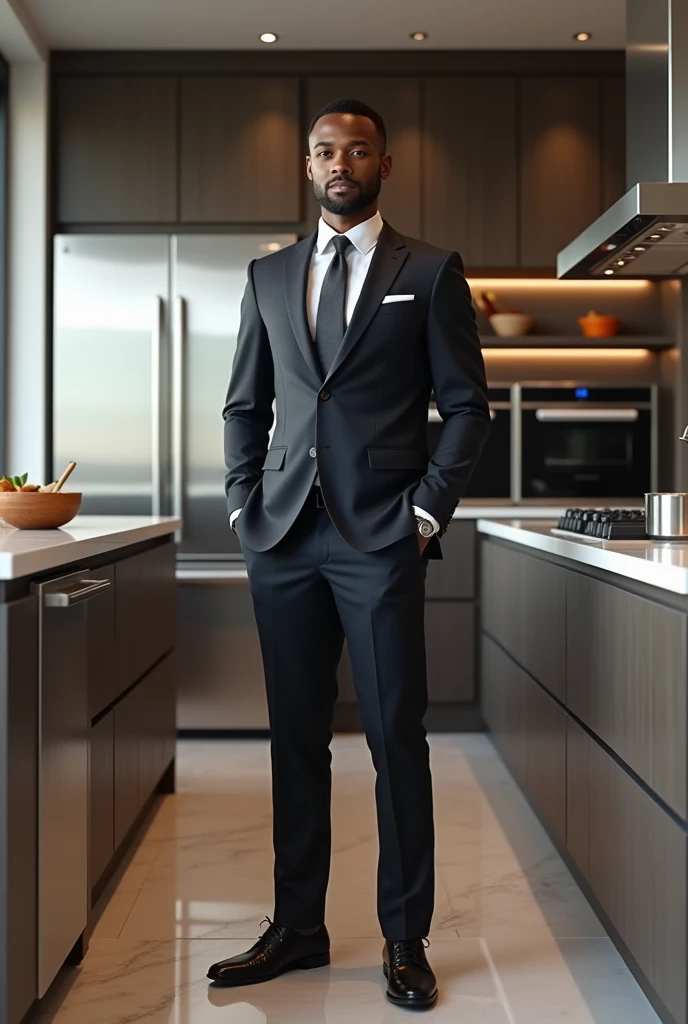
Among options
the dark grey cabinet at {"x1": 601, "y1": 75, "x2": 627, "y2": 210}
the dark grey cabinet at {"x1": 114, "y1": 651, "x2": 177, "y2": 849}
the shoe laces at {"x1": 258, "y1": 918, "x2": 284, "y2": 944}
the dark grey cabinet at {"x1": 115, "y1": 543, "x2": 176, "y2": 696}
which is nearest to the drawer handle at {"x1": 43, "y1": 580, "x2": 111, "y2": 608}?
the dark grey cabinet at {"x1": 115, "y1": 543, "x2": 176, "y2": 696}

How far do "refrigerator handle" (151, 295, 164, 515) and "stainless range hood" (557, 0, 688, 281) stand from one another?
1831 millimetres

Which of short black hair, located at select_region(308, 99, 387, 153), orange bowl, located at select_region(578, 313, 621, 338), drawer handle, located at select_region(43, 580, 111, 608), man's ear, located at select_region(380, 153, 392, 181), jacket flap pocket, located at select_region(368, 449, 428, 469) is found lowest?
drawer handle, located at select_region(43, 580, 111, 608)

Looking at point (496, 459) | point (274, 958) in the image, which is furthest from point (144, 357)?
point (274, 958)

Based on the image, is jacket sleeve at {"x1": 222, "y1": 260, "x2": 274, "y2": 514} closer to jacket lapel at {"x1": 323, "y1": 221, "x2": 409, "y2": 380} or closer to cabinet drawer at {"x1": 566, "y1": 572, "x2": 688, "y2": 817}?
jacket lapel at {"x1": 323, "y1": 221, "x2": 409, "y2": 380}

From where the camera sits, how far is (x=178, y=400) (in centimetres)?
450

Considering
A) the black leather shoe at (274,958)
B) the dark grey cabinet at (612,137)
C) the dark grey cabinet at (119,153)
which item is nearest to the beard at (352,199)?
the black leather shoe at (274,958)

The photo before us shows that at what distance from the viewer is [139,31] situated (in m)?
4.37

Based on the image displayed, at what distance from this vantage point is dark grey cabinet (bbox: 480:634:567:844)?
8.77ft

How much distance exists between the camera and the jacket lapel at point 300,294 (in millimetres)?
2053

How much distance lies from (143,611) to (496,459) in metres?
2.20

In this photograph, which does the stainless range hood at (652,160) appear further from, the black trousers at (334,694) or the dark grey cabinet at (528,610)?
the black trousers at (334,694)

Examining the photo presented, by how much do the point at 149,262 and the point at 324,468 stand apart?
2.78 meters

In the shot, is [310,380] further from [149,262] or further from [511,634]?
[149,262]

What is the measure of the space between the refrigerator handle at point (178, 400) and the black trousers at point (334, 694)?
2.44 metres
